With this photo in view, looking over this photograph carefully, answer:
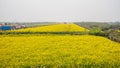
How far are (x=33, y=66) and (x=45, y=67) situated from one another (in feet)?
2.08

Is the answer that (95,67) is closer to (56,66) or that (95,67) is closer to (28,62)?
(56,66)

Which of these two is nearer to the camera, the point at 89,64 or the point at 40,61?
the point at 89,64

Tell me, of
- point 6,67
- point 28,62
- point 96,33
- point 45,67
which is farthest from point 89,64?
point 96,33

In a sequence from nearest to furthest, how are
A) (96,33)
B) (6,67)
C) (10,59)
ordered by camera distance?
1. (6,67)
2. (10,59)
3. (96,33)

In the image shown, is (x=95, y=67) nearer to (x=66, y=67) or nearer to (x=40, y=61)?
(x=66, y=67)

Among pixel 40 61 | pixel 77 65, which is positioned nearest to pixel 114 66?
pixel 77 65

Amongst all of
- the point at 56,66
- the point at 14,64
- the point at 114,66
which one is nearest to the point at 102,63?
the point at 114,66

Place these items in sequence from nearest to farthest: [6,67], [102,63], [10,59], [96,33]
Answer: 1. [6,67]
2. [102,63]
3. [10,59]
4. [96,33]

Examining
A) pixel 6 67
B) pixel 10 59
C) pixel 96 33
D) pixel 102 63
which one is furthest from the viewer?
pixel 96 33

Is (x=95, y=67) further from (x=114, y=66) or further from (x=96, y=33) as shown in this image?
(x=96, y=33)

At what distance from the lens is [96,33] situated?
117ft

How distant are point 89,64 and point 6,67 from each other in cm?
435

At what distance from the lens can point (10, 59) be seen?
42.6 feet

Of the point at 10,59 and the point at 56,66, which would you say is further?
the point at 10,59
